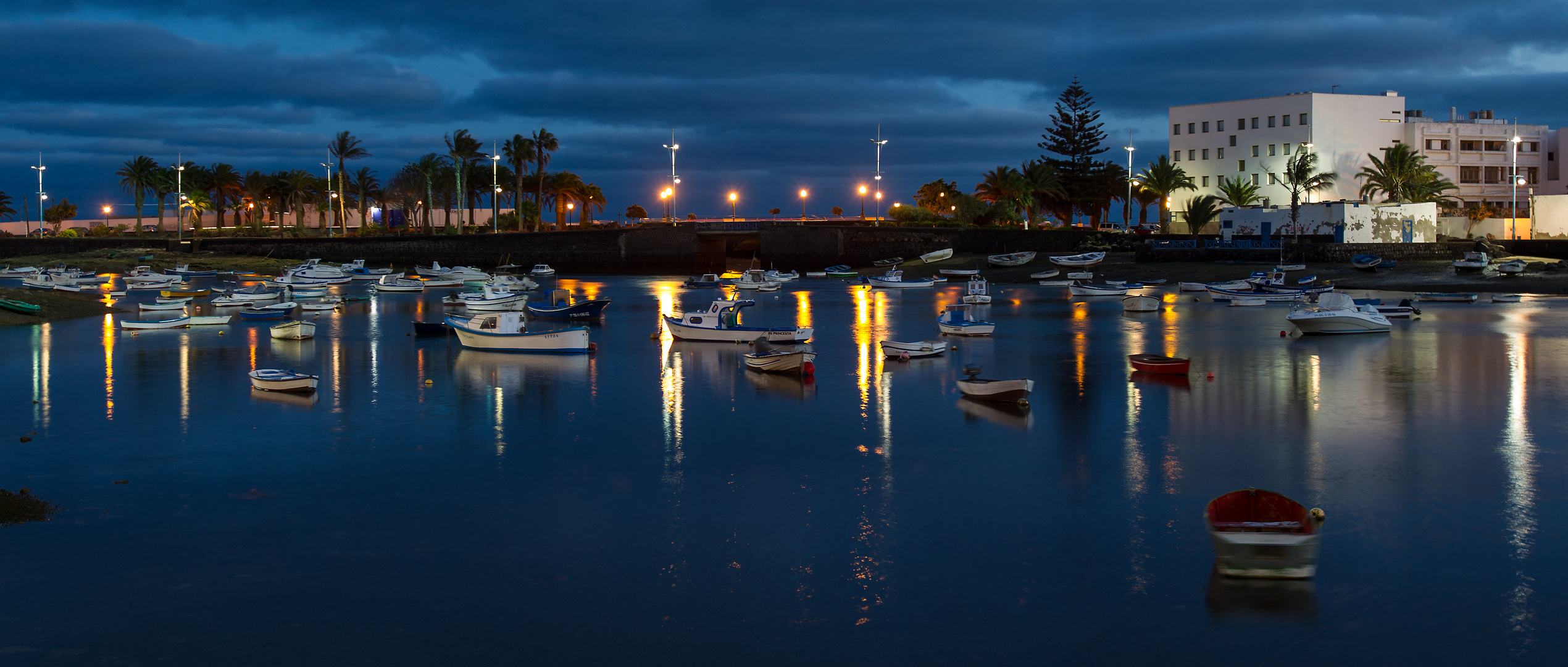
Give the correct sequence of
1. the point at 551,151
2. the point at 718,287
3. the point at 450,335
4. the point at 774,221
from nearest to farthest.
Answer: the point at 450,335 → the point at 718,287 → the point at 774,221 → the point at 551,151

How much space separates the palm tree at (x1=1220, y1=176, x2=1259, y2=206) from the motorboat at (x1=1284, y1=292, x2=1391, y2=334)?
56.7 metres

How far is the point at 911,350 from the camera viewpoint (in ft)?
109

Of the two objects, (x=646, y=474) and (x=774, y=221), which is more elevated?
(x=774, y=221)

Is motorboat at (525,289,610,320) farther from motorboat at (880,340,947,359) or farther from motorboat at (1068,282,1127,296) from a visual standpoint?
motorboat at (1068,282,1127,296)

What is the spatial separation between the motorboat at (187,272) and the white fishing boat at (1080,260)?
220 ft

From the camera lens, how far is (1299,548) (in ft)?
38.2

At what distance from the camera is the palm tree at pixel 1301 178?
78.7 meters

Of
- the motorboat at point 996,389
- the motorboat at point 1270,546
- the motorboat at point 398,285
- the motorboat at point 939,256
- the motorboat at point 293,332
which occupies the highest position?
the motorboat at point 939,256

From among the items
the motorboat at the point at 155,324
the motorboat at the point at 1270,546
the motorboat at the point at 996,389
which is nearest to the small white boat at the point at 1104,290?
the motorboat at the point at 996,389

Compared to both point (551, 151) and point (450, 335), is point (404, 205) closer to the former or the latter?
point (551, 151)

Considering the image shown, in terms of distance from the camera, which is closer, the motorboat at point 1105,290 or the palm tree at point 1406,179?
the motorboat at point 1105,290

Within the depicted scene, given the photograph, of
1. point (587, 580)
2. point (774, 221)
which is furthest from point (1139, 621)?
point (774, 221)

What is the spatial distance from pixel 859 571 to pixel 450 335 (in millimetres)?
31890

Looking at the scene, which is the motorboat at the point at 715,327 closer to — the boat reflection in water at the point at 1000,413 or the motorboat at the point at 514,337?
the motorboat at the point at 514,337
